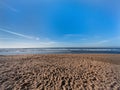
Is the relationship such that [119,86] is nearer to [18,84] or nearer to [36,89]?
[36,89]

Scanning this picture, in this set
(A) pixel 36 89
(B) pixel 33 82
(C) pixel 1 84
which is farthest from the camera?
(B) pixel 33 82

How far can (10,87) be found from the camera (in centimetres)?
395

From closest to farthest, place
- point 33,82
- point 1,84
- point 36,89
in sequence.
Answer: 1. point 36,89
2. point 1,84
3. point 33,82

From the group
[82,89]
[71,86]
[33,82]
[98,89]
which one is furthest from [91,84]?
[33,82]

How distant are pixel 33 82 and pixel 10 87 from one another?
1.06 m

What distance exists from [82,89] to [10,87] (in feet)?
11.1

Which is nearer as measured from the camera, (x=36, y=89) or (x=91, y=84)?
(x=36, y=89)

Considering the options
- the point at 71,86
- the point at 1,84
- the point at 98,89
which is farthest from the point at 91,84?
the point at 1,84

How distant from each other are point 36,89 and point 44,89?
0.37m

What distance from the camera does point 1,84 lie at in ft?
13.8

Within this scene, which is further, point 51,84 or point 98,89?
point 51,84

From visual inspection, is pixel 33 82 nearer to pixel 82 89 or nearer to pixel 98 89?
pixel 82 89

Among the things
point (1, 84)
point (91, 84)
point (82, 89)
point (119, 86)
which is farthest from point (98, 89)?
point (1, 84)

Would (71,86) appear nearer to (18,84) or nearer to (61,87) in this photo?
(61,87)
